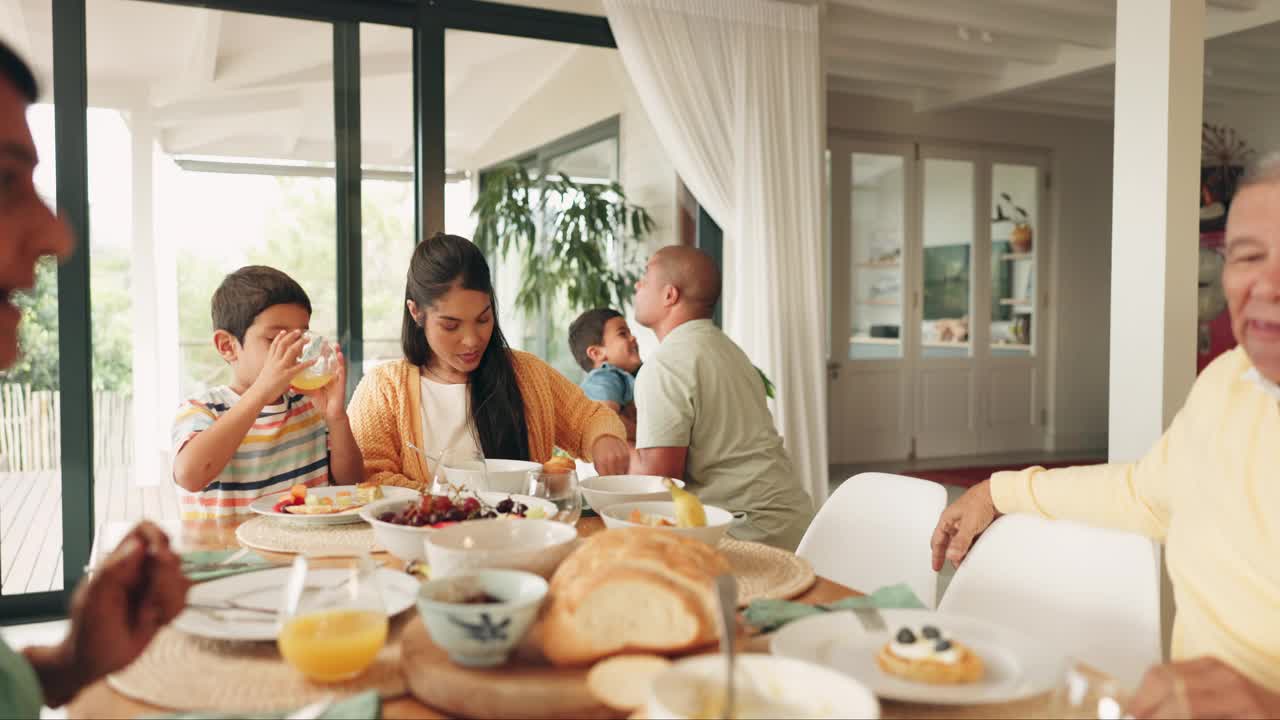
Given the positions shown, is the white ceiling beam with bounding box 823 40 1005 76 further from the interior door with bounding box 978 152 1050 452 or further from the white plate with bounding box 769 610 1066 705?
the white plate with bounding box 769 610 1066 705

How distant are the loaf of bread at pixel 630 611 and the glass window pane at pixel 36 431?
324 centimetres

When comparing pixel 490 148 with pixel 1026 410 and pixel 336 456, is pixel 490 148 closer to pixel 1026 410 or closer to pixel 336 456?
pixel 336 456

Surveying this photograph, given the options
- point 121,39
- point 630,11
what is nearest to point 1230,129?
point 630,11

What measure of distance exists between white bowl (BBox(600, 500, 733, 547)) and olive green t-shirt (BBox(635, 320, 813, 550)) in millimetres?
770

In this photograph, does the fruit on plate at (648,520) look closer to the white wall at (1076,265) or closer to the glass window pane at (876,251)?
the glass window pane at (876,251)

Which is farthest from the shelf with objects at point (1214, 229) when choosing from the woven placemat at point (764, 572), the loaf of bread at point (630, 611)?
the loaf of bread at point (630, 611)

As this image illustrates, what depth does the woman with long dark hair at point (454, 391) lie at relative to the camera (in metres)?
2.22

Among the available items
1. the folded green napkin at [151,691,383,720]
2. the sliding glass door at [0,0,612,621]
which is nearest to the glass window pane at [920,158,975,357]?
the sliding glass door at [0,0,612,621]

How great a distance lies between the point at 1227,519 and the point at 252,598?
3.84 feet

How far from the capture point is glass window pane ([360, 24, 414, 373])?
13.1 ft

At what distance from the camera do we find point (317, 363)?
1941 mm

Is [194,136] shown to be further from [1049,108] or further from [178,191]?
[1049,108]

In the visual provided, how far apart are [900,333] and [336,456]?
592 centimetres

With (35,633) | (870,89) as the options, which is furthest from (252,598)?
(870,89)
